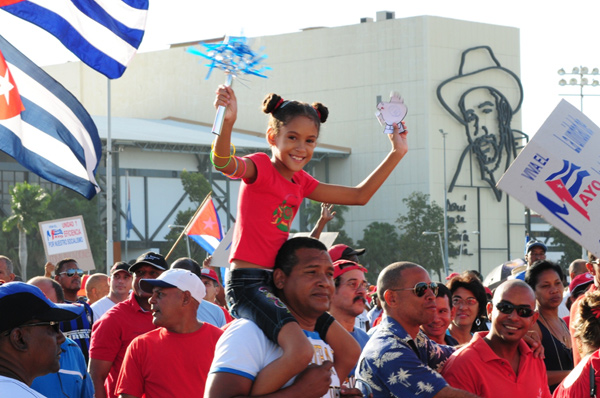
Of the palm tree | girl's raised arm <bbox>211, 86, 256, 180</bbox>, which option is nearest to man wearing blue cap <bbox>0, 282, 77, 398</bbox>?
girl's raised arm <bbox>211, 86, 256, 180</bbox>

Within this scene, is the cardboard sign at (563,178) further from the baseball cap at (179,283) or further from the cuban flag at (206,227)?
the cuban flag at (206,227)

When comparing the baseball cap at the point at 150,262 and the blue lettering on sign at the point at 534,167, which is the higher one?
the blue lettering on sign at the point at 534,167

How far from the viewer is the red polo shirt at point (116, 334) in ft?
24.6

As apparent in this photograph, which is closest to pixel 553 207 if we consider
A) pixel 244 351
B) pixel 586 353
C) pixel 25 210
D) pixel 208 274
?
pixel 586 353

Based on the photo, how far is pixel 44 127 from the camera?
7309mm

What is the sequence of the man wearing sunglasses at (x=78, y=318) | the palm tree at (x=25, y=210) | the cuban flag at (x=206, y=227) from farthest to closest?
the palm tree at (x=25, y=210)
the cuban flag at (x=206, y=227)
the man wearing sunglasses at (x=78, y=318)

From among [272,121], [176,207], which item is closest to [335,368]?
[272,121]

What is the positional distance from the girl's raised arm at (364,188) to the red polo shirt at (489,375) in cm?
99

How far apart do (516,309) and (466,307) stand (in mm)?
2164

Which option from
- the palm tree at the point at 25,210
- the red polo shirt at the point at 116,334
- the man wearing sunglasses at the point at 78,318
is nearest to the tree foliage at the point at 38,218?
the palm tree at the point at 25,210

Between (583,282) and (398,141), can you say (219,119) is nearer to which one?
(398,141)

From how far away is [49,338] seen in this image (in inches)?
175

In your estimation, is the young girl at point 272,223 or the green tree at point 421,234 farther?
the green tree at point 421,234

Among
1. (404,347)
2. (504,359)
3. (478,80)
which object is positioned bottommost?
(504,359)
